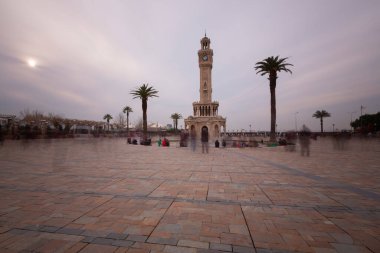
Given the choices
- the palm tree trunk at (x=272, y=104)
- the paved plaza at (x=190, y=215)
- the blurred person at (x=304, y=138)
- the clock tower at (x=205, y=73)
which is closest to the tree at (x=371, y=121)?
the clock tower at (x=205, y=73)

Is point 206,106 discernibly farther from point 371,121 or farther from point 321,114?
point 371,121

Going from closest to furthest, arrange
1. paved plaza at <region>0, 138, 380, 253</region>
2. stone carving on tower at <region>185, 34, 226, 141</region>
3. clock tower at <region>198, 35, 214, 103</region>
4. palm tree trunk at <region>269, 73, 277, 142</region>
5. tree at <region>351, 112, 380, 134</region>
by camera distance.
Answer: paved plaza at <region>0, 138, 380, 253</region> → palm tree trunk at <region>269, 73, 277, 142</region> → stone carving on tower at <region>185, 34, 226, 141</region> → clock tower at <region>198, 35, 214, 103</region> → tree at <region>351, 112, 380, 134</region>

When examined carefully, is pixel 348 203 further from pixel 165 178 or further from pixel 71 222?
pixel 71 222

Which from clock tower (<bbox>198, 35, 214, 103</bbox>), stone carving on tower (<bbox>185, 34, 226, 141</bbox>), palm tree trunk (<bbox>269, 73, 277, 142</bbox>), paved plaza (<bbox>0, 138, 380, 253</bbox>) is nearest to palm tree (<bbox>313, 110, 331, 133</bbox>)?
stone carving on tower (<bbox>185, 34, 226, 141</bbox>)

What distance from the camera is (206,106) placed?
211 feet

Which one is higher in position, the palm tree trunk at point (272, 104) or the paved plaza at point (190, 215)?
the palm tree trunk at point (272, 104)

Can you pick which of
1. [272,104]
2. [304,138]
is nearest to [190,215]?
[304,138]

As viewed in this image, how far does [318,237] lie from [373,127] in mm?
87774

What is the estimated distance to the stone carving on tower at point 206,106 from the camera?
203 feet

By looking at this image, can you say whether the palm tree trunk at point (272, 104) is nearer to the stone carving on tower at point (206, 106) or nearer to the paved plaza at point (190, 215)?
the paved plaza at point (190, 215)

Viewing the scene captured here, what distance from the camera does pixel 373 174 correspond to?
719 centimetres

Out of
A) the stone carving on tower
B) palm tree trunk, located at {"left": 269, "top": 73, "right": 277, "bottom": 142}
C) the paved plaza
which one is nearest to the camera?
the paved plaza

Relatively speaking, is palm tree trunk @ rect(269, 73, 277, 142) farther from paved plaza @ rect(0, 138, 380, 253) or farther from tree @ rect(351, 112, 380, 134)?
tree @ rect(351, 112, 380, 134)

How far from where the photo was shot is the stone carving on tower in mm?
61812
